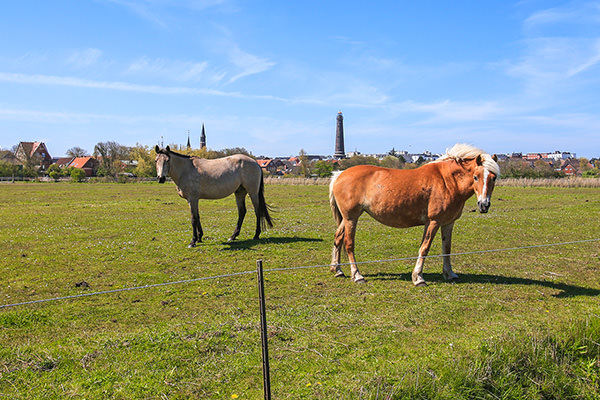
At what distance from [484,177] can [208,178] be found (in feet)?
28.0

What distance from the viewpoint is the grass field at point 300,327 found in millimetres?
4598

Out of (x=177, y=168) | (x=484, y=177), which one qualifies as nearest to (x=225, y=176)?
(x=177, y=168)

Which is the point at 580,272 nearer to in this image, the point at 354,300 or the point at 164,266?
the point at 354,300

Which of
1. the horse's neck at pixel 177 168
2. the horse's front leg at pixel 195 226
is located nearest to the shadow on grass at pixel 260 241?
the horse's front leg at pixel 195 226

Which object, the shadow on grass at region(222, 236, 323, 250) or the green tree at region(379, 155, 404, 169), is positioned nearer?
the shadow on grass at region(222, 236, 323, 250)

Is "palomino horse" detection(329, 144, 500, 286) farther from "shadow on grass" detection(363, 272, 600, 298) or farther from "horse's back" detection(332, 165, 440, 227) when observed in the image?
"shadow on grass" detection(363, 272, 600, 298)

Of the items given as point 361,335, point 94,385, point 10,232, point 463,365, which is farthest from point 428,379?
point 10,232

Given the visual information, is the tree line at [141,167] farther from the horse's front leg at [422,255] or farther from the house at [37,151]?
the horse's front leg at [422,255]

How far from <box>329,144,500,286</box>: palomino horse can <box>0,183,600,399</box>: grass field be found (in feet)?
3.59

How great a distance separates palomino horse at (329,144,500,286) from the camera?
27.0 ft

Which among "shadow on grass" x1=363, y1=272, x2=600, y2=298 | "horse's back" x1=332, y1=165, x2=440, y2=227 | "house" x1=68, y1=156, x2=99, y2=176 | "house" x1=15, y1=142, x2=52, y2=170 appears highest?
"house" x1=15, y1=142, x2=52, y2=170

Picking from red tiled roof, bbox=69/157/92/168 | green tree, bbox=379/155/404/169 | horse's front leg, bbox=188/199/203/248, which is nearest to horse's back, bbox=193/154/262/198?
horse's front leg, bbox=188/199/203/248

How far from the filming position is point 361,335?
5770mm

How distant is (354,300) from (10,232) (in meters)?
13.9
